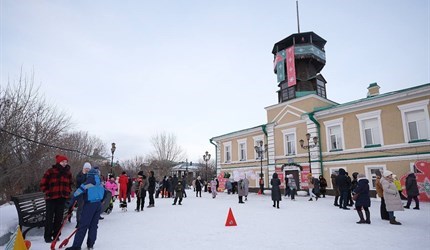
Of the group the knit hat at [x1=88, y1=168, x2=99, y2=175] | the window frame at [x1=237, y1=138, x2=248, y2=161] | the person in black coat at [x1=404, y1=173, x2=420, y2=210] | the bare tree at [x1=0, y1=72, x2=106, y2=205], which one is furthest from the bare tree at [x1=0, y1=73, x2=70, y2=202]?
the window frame at [x1=237, y1=138, x2=248, y2=161]

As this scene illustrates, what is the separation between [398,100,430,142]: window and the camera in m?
14.2

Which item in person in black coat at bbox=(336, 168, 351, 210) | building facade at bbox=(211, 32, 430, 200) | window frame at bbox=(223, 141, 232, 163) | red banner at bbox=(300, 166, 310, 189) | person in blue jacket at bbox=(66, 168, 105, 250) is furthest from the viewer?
window frame at bbox=(223, 141, 232, 163)

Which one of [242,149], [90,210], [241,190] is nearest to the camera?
[90,210]

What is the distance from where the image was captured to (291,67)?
23891 millimetres

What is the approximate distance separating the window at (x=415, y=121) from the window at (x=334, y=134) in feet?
13.2

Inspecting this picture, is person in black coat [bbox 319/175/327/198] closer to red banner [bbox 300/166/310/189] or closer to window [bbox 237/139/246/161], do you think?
red banner [bbox 300/166/310/189]

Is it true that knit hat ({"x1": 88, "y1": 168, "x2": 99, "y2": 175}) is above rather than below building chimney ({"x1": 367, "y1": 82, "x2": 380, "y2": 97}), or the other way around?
below

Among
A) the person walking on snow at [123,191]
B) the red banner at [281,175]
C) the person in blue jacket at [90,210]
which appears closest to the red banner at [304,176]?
the red banner at [281,175]

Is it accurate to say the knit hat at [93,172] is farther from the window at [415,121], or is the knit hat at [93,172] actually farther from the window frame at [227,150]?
Answer: the window frame at [227,150]

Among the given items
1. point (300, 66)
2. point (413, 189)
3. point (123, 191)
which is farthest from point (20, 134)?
point (300, 66)

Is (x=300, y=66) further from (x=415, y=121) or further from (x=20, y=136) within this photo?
(x=20, y=136)

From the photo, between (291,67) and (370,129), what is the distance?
986 cm

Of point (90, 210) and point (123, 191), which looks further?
point (123, 191)

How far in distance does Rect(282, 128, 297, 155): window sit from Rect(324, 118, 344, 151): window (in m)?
3.12
